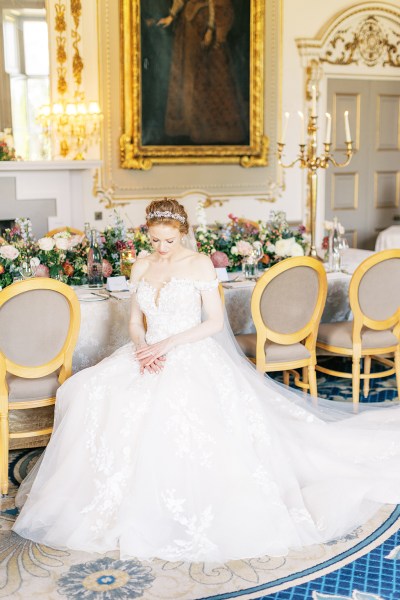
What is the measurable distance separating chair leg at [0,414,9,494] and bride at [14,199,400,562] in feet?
0.43

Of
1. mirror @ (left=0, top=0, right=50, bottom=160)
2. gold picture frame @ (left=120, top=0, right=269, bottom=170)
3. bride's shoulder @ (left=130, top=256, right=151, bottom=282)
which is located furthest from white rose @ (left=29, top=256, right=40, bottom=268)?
gold picture frame @ (left=120, top=0, right=269, bottom=170)

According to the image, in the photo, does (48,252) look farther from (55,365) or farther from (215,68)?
(215,68)

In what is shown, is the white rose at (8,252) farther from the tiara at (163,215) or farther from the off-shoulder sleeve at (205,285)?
the off-shoulder sleeve at (205,285)

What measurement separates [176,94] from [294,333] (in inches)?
178

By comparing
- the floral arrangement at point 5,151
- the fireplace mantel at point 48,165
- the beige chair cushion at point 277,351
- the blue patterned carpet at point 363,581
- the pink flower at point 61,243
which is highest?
the floral arrangement at point 5,151

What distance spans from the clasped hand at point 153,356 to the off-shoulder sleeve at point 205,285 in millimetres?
304

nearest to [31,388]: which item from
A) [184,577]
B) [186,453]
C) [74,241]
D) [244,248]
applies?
[186,453]

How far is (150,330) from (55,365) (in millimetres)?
566

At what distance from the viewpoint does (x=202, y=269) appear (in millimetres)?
3830

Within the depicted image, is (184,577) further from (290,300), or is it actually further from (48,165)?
(48,165)

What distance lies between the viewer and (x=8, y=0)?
7.68m

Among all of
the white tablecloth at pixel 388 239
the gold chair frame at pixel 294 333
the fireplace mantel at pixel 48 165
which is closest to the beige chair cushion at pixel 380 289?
the gold chair frame at pixel 294 333

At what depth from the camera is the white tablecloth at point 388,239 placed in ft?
30.7

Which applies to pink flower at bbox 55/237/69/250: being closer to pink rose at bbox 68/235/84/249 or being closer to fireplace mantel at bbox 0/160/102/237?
pink rose at bbox 68/235/84/249
